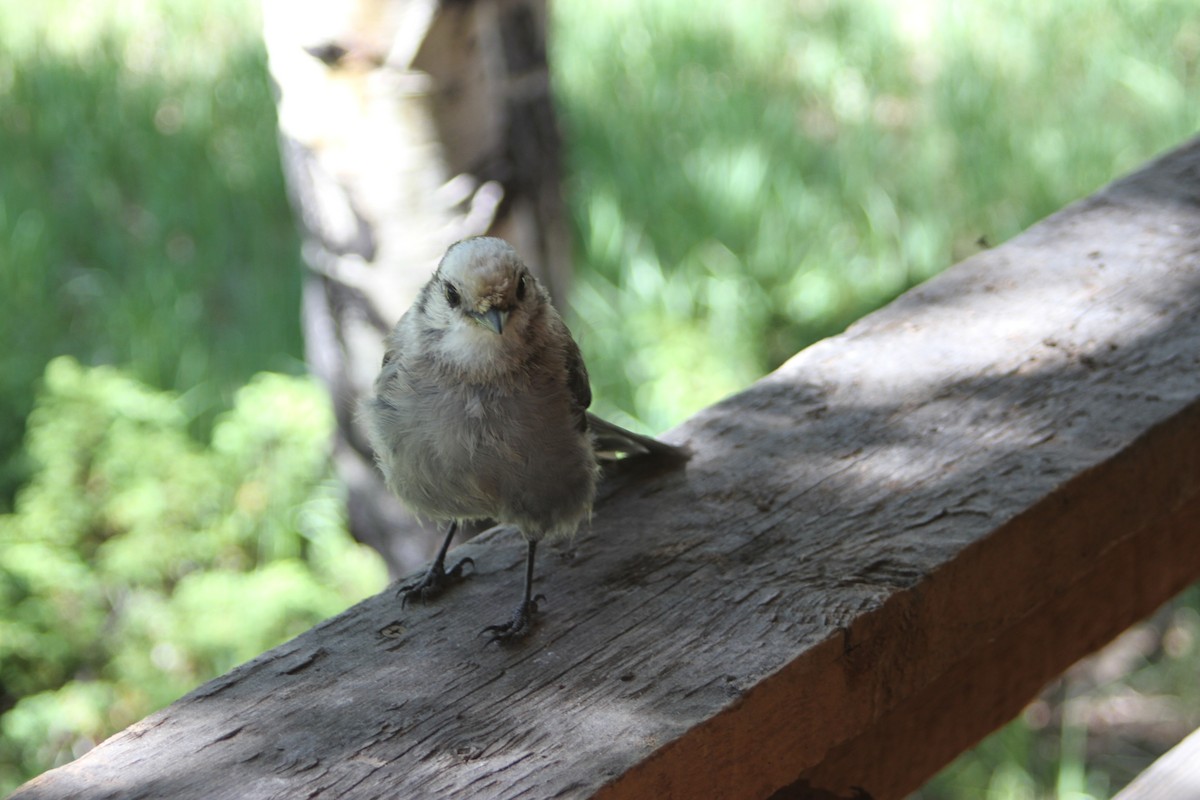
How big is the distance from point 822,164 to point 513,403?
11.4 feet

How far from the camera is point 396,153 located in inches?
118

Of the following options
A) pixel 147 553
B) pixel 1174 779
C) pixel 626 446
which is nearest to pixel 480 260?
pixel 626 446

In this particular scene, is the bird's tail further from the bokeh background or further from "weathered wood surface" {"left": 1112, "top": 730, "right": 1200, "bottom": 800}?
the bokeh background

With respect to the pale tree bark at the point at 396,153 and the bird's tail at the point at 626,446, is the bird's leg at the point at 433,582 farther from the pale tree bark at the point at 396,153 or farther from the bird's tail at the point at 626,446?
the pale tree bark at the point at 396,153

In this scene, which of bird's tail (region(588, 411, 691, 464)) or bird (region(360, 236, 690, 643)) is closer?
bird (region(360, 236, 690, 643))

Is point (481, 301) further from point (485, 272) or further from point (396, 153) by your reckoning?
point (396, 153)

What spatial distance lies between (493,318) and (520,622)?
1.43ft

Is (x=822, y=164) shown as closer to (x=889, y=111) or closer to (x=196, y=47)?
(x=889, y=111)

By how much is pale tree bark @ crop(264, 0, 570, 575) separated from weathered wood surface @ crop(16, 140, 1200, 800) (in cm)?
126

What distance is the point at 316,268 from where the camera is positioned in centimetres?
326

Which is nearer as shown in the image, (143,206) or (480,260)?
(480,260)

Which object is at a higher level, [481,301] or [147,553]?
[481,301]

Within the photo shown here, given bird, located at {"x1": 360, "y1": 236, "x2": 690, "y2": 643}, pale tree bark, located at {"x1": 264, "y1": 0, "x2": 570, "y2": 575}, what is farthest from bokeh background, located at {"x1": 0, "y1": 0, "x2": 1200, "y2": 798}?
bird, located at {"x1": 360, "y1": 236, "x2": 690, "y2": 643}

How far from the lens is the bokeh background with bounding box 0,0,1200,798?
3383mm
